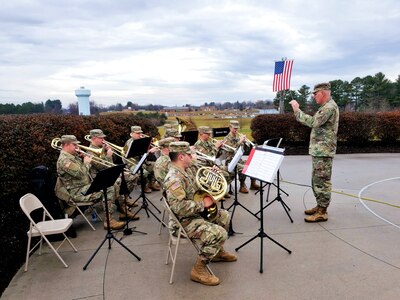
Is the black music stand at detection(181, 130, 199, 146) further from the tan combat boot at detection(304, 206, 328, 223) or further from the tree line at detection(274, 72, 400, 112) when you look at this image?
the tree line at detection(274, 72, 400, 112)

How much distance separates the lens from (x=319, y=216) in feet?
19.5

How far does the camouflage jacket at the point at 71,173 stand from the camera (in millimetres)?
5695

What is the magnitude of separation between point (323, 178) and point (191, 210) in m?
3.20

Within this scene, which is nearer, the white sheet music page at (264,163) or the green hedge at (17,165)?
the white sheet music page at (264,163)

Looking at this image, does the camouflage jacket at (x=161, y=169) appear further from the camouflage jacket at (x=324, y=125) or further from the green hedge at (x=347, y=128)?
the green hedge at (x=347, y=128)

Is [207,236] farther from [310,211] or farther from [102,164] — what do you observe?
[102,164]

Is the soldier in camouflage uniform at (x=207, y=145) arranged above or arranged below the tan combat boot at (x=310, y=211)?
above

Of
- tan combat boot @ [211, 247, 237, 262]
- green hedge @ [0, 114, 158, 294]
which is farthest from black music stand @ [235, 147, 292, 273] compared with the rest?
green hedge @ [0, 114, 158, 294]

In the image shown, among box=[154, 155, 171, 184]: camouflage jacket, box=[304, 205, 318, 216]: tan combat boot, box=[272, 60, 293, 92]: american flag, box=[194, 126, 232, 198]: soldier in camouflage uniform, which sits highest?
box=[272, 60, 293, 92]: american flag

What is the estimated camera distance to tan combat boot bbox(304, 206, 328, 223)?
5.91 meters

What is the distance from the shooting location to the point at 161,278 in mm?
4148

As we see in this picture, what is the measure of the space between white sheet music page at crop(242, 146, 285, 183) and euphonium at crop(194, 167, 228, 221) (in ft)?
1.91

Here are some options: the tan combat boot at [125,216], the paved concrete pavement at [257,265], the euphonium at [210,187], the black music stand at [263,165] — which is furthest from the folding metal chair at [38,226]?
the black music stand at [263,165]

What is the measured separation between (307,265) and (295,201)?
3.05 meters
